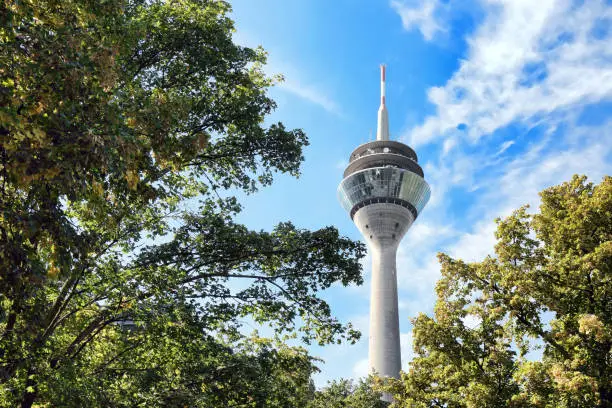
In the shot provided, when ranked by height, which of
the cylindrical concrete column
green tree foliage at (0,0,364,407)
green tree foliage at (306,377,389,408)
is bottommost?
green tree foliage at (0,0,364,407)

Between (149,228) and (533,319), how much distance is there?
10880 millimetres

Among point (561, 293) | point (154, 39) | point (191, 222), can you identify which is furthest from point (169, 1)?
point (561, 293)

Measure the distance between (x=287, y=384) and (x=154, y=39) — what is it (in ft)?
36.3

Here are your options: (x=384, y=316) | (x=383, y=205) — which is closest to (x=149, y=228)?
(x=384, y=316)

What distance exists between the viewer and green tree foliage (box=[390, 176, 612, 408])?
13945 millimetres

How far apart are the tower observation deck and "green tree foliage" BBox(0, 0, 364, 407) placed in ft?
192

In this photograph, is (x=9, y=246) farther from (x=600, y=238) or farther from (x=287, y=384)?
(x=600, y=238)

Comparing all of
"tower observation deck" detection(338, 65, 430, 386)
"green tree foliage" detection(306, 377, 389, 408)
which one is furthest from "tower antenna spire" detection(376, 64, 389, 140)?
"green tree foliage" detection(306, 377, 389, 408)

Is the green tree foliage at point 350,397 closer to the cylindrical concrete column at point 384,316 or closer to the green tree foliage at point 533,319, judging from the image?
the green tree foliage at point 533,319

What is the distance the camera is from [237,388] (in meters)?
13.4

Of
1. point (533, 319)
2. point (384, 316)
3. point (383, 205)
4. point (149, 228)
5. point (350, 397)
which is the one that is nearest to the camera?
point (149, 228)

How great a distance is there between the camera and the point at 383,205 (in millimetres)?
78562

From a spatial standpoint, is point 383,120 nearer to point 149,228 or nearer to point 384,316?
point 384,316

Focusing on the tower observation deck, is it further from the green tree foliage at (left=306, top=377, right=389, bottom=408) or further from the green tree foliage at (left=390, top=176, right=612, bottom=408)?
the green tree foliage at (left=390, top=176, right=612, bottom=408)
